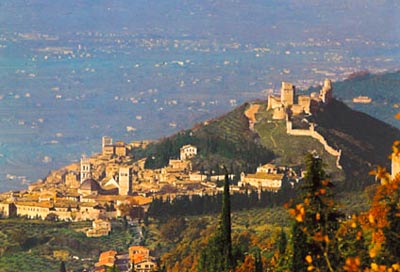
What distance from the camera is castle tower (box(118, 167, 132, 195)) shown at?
2581 inches

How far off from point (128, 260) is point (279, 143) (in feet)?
63.0

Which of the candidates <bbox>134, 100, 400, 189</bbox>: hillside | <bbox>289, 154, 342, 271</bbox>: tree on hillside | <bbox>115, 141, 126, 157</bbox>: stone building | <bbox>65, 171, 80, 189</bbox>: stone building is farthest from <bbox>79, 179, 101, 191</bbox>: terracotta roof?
<bbox>289, 154, 342, 271</bbox>: tree on hillside

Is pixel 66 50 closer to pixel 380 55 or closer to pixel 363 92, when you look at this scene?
pixel 380 55

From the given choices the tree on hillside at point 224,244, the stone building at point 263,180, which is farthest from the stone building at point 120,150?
the tree on hillside at point 224,244

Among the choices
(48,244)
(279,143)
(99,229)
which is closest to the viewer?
(48,244)

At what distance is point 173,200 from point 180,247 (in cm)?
970

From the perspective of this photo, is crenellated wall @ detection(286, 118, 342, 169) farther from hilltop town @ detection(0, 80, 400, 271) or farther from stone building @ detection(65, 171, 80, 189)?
stone building @ detection(65, 171, 80, 189)

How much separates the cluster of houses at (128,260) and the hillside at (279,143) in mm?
11813

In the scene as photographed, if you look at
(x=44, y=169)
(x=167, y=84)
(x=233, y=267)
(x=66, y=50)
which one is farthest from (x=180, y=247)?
(x=66, y=50)

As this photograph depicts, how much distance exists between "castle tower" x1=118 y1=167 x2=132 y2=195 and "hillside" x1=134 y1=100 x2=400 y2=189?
3433mm

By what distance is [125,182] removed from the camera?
66.4m

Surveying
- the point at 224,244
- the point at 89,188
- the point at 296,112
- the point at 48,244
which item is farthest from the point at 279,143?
the point at 224,244

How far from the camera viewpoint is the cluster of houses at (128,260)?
47625mm

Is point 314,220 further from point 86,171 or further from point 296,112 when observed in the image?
point 86,171
